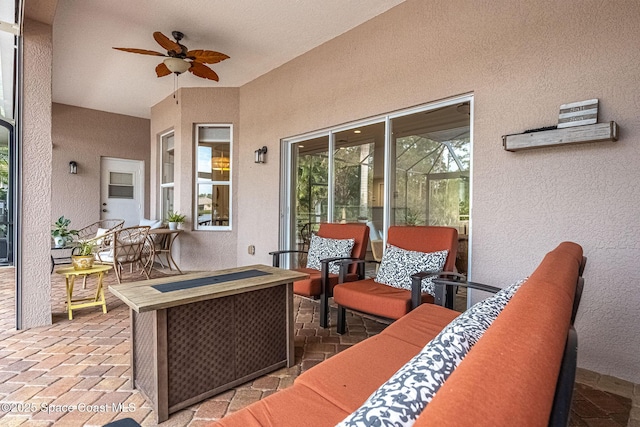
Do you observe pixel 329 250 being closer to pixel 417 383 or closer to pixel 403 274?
pixel 403 274

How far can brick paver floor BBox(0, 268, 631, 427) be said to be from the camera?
179 cm

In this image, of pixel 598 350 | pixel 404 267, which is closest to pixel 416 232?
pixel 404 267

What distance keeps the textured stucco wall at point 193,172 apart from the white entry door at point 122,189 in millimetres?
2460

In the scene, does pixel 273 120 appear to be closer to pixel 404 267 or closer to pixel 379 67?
pixel 379 67

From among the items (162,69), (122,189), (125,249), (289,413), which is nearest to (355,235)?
(289,413)

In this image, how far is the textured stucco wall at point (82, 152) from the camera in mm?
6797

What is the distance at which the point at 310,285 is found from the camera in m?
3.12

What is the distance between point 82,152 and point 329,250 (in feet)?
21.1

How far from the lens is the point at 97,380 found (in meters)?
2.14

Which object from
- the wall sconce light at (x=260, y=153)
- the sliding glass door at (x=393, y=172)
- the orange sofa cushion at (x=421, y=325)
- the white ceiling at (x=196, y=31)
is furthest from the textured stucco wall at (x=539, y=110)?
the wall sconce light at (x=260, y=153)

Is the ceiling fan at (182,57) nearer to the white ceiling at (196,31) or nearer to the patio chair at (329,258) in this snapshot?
the white ceiling at (196,31)

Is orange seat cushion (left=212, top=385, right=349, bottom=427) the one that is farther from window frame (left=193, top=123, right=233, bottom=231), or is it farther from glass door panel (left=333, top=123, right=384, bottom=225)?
window frame (left=193, top=123, right=233, bottom=231)

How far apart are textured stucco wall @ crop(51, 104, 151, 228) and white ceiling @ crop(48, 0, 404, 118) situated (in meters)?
1.50

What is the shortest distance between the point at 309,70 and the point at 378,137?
4.82 feet
